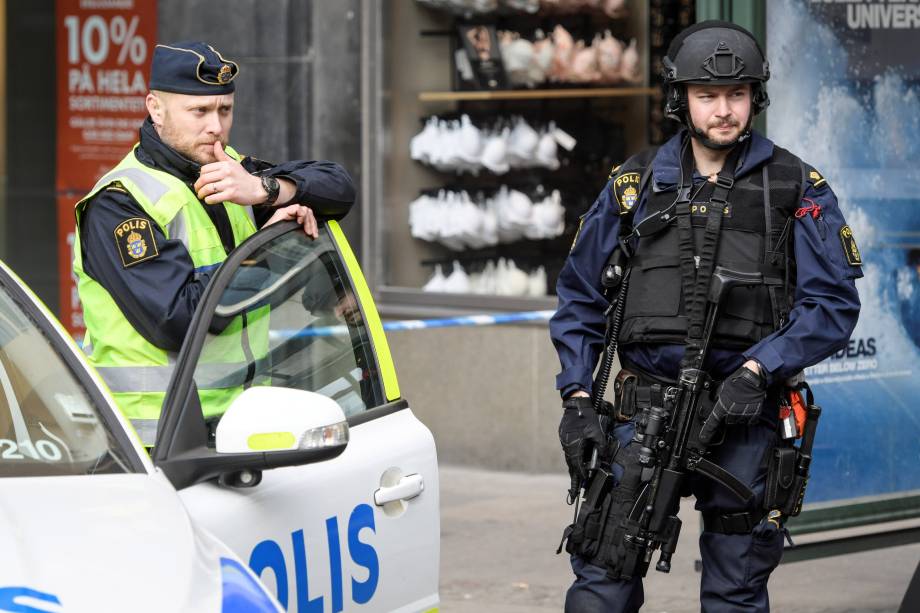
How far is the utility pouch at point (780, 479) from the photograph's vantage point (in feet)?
13.8

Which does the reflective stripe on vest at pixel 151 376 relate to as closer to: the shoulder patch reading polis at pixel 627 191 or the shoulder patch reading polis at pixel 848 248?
the shoulder patch reading polis at pixel 627 191

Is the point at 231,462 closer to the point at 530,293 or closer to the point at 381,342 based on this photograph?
the point at 381,342

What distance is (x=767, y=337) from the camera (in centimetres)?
419

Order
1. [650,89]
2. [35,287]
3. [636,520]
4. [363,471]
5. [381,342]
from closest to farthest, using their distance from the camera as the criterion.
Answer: [363,471] → [381,342] → [636,520] → [650,89] → [35,287]

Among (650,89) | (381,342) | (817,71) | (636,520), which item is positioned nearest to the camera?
(381,342)

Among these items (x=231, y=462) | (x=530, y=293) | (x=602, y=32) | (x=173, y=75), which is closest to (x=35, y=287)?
(x=530, y=293)

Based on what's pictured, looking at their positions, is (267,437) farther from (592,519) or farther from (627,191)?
(627,191)

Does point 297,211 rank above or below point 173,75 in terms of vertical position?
below

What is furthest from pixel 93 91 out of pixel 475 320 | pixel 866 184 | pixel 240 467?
pixel 240 467

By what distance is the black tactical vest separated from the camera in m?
4.21

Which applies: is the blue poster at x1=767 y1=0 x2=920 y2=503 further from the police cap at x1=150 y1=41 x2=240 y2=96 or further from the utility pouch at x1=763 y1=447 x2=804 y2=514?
the police cap at x1=150 y1=41 x2=240 y2=96

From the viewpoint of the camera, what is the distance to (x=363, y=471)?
12.0 feet

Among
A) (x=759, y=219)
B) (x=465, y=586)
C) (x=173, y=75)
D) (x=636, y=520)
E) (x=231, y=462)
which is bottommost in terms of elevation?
(x=465, y=586)

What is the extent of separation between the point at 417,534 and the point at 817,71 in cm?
305
